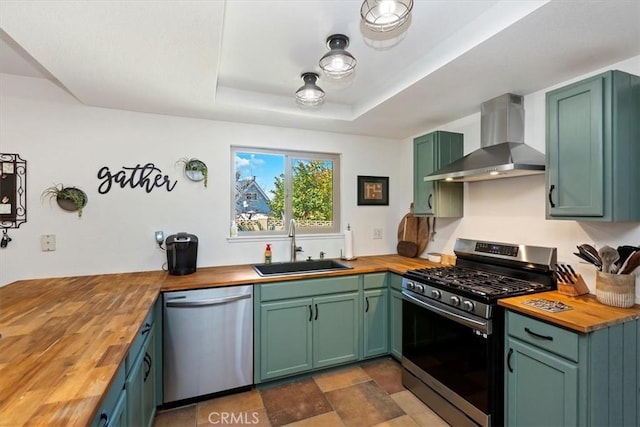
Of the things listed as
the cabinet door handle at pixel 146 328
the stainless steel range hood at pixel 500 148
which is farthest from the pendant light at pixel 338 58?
the cabinet door handle at pixel 146 328

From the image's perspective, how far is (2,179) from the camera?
220 centimetres

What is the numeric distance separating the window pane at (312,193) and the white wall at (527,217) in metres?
1.24

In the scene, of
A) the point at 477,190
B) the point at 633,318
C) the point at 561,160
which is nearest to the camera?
the point at 633,318

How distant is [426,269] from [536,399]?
1076 millimetres

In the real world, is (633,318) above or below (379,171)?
below

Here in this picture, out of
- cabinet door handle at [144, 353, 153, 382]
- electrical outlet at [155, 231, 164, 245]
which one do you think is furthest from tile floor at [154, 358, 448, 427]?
electrical outlet at [155, 231, 164, 245]

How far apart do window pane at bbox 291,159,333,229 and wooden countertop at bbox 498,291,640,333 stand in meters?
1.93

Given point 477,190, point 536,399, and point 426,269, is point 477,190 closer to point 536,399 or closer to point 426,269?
point 426,269

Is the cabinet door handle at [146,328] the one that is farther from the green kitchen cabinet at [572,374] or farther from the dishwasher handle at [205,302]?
the green kitchen cabinet at [572,374]

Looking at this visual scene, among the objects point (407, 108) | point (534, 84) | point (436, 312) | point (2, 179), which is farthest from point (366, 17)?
point (2, 179)

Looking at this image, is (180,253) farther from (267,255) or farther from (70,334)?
(70,334)

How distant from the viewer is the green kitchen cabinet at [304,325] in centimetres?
236

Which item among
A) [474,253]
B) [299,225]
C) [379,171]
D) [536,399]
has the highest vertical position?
[379,171]

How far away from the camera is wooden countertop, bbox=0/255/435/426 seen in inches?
33.4
